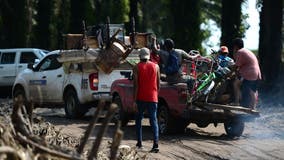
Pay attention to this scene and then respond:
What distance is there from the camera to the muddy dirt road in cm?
1229

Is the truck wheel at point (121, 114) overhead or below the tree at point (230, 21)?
below

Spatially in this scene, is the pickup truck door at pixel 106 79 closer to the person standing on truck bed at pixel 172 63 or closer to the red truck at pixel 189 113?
the red truck at pixel 189 113

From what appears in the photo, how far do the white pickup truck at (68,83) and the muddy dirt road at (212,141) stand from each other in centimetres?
50

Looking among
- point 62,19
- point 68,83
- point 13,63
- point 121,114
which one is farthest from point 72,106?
point 62,19

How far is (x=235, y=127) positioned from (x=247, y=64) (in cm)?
137

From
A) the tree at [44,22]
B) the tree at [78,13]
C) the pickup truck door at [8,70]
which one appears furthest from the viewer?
the tree at [44,22]

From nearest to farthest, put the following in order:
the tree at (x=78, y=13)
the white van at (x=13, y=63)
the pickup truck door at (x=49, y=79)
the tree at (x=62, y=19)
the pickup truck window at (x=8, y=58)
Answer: the pickup truck door at (x=49, y=79), the white van at (x=13, y=63), the pickup truck window at (x=8, y=58), the tree at (x=78, y=13), the tree at (x=62, y=19)

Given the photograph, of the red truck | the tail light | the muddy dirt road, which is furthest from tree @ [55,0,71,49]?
the red truck

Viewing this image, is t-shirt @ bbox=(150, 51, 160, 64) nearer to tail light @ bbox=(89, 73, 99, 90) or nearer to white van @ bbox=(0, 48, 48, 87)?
tail light @ bbox=(89, 73, 99, 90)

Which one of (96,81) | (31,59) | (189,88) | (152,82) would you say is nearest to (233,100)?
(189,88)

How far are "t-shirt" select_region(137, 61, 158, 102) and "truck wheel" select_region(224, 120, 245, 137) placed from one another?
2746 mm

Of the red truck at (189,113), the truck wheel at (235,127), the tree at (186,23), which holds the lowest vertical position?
the truck wheel at (235,127)

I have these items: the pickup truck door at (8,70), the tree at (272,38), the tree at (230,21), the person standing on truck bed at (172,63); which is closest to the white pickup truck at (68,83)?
the person standing on truck bed at (172,63)

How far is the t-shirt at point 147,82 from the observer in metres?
12.3
